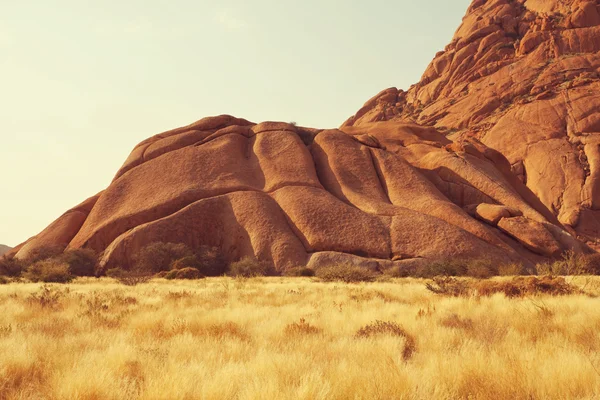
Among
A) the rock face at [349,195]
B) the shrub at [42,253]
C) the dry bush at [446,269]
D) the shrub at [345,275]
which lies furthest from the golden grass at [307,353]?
the shrub at [42,253]

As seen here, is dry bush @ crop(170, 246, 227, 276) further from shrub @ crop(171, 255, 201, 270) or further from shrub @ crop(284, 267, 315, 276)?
shrub @ crop(284, 267, 315, 276)

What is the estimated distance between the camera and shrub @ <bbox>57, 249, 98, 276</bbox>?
32.2 meters

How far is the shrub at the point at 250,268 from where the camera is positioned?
3102 centimetres

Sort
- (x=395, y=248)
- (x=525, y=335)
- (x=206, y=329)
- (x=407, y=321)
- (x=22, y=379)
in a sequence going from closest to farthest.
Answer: (x=22, y=379) → (x=525, y=335) → (x=206, y=329) → (x=407, y=321) → (x=395, y=248)

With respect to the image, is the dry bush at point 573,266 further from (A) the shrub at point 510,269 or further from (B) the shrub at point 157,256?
(B) the shrub at point 157,256

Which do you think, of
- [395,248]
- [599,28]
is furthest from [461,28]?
[395,248]

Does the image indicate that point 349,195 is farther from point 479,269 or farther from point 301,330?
point 301,330

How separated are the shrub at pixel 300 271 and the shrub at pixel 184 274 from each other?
6300mm

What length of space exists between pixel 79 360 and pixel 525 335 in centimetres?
690

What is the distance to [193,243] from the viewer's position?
119 ft

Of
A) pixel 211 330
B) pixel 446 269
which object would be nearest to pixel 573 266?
pixel 446 269

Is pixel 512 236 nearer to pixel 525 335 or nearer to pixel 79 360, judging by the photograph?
pixel 525 335

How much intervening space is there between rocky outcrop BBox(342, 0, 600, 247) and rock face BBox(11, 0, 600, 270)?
0.32 meters

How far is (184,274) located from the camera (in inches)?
1150
